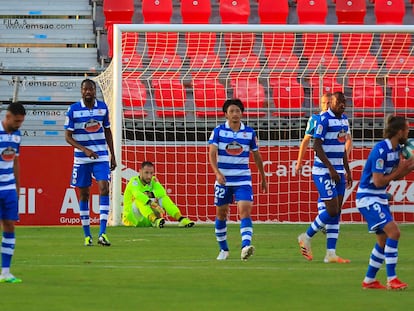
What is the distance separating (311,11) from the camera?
23.2 meters

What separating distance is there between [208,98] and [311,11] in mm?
4639

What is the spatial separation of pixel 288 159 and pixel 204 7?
5.71 meters

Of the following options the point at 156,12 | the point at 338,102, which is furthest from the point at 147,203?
the point at 156,12

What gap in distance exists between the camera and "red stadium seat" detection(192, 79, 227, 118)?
1950 centimetres

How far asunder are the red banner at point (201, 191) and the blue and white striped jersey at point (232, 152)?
23.5 ft

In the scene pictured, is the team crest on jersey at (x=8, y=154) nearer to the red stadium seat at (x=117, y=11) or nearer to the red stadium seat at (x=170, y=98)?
the red stadium seat at (x=170, y=98)

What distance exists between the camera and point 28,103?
2136 centimetres

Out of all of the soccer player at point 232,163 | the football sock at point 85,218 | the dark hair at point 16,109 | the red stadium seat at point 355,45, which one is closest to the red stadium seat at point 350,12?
the red stadium seat at point 355,45

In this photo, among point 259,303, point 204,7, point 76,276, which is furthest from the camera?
point 204,7

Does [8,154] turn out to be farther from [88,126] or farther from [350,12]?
[350,12]

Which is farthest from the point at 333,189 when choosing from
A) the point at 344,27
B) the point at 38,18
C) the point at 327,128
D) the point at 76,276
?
the point at 38,18

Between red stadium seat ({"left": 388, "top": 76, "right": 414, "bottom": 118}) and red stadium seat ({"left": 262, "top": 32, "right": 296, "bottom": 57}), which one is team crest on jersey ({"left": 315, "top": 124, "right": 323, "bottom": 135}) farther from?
red stadium seat ({"left": 262, "top": 32, "right": 296, "bottom": 57})

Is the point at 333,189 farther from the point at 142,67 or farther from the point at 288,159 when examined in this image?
the point at 142,67

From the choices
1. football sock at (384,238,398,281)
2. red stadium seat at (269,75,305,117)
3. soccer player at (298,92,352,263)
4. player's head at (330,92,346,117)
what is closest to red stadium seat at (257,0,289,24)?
red stadium seat at (269,75,305,117)
